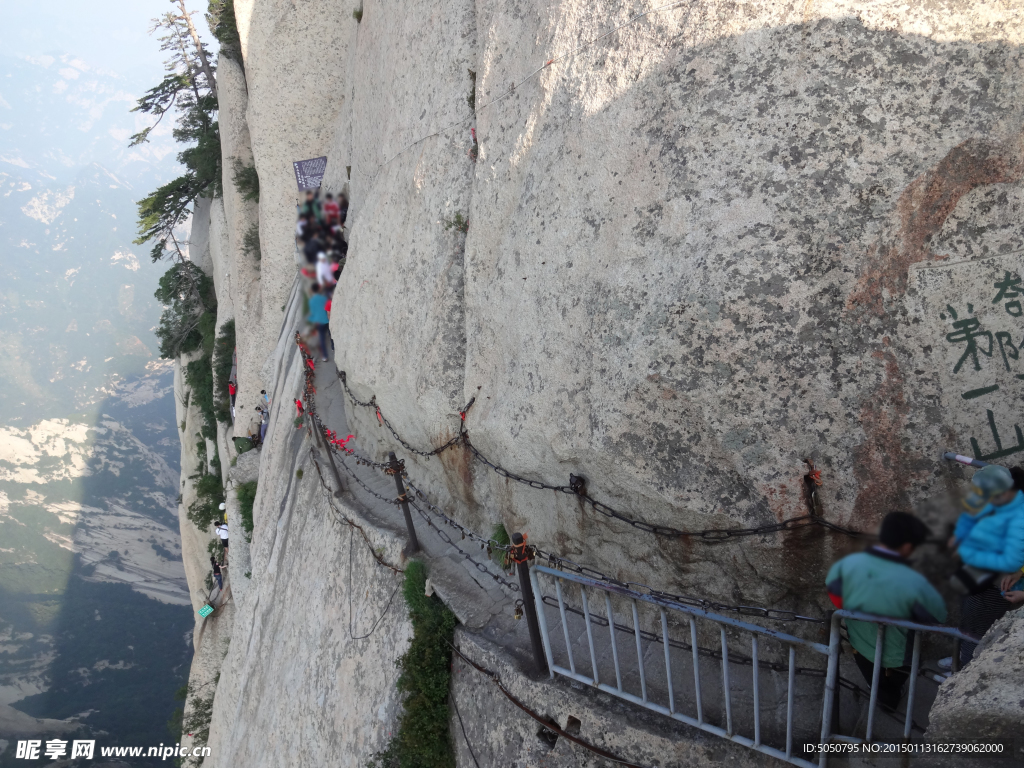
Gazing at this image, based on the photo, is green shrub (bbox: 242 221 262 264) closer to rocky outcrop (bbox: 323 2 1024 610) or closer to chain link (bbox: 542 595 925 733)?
rocky outcrop (bbox: 323 2 1024 610)

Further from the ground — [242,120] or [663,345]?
[242,120]

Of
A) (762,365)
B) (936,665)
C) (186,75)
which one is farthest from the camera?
(186,75)

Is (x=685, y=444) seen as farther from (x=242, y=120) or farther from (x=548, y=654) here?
(x=242, y=120)

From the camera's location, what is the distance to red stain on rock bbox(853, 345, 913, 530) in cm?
394

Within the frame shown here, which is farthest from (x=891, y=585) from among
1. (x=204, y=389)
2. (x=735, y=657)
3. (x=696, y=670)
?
(x=204, y=389)

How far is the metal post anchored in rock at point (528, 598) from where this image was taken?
402 centimetres

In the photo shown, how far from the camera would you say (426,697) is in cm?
528

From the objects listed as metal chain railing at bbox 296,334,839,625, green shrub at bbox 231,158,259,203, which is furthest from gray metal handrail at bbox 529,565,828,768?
green shrub at bbox 231,158,259,203

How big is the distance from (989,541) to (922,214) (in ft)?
6.81

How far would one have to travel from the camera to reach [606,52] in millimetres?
4926

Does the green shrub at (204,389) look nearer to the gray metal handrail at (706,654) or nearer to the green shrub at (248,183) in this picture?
the green shrub at (248,183)

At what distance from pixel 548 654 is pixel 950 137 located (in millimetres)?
4277

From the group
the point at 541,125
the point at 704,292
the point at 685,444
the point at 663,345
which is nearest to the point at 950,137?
the point at 704,292

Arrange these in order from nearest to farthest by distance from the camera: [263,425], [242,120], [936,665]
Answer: [936,665]
[263,425]
[242,120]
